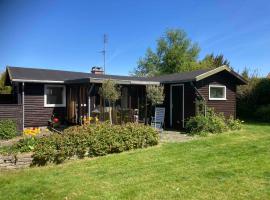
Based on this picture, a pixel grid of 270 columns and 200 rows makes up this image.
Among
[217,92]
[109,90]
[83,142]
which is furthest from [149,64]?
[83,142]

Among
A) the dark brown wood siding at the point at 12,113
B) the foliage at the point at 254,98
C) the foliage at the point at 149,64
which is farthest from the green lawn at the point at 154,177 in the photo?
the foliage at the point at 149,64

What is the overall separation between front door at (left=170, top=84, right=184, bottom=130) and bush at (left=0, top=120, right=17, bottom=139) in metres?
7.56

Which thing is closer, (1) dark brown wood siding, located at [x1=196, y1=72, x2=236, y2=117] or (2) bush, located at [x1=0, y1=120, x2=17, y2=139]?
(2) bush, located at [x1=0, y1=120, x2=17, y2=139]

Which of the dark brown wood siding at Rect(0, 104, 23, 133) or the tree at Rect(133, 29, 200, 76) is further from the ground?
the tree at Rect(133, 29, 200, 76)

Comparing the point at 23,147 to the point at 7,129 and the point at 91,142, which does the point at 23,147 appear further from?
the point at 7,129

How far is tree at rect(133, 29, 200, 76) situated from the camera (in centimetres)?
4653

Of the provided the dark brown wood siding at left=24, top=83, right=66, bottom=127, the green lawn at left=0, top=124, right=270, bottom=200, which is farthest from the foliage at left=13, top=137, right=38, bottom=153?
the dark brown wood siding at left=24, top=83, right=66, bottom=127

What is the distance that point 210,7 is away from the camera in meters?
15.5

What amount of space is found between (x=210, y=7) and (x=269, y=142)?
28.6 feet

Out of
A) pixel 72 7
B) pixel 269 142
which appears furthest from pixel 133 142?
pixel 72 7

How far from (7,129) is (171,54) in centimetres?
3814

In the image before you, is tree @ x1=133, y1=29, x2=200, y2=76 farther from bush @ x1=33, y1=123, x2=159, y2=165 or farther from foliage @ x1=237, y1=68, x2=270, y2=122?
bush @ x1=33, y1=123, x2=159, y2=165

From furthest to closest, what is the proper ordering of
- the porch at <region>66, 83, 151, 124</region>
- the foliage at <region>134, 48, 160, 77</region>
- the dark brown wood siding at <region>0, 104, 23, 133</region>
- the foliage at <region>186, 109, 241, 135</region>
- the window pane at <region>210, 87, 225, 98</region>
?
the foliage at <region>134, 48, 160, 77</region> → the window pane at <region>210, 87, 225, 98</region> → the porch at <region>66, 83, 151, 124</region> → the foliage at <region>186, 109, 241, 135</region> → the dark brown wood siding at <region>0, 104, 23, 133</region>

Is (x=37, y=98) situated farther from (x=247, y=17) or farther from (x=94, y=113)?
(x=247, y=17)
